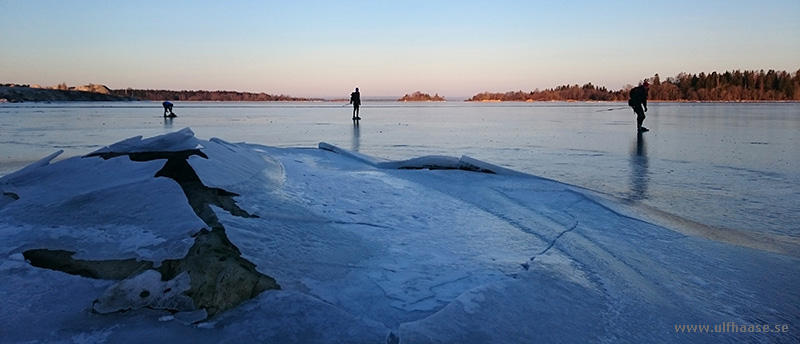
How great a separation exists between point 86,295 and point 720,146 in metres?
9.59

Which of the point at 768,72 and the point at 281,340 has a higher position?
the point at 768,72

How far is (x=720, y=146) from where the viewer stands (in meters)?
8.45

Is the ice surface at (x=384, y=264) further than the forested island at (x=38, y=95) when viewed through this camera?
No

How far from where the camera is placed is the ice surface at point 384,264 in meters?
1.69

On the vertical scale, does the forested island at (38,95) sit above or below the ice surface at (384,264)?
above

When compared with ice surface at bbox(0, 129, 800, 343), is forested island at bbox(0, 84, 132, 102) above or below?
above

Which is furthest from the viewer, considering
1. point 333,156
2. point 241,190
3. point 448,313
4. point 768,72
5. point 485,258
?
point 768,72

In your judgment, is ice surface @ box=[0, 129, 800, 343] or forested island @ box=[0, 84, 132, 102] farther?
forested island @ box=[0, 84, 132, 102]

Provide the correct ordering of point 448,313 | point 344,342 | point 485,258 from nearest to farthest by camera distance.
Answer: point 344,342 → point 448,313 → point 485,258

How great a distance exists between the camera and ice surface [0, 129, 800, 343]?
5.53 ft

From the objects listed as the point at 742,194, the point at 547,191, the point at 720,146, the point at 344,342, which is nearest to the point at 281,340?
the point at 344,342

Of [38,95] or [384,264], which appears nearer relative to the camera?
[384,264]

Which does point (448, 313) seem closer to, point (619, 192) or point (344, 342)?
point (344, 342)

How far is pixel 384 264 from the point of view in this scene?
2285 mm
